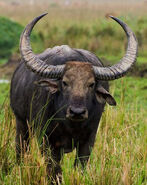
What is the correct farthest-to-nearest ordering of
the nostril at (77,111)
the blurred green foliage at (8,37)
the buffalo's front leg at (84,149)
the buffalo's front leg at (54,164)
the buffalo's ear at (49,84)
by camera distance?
the blurred green foliage at (8,37), the buffalo's front leg at (84,149), the buffalo's front leg at (54,164), the buffalo's ear at (49,84), the nostril at (77,111)

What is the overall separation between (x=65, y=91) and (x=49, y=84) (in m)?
0.25

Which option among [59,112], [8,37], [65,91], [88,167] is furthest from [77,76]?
[8,37]

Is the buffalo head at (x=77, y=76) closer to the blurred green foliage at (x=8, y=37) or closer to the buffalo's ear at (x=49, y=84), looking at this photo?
the buffalo's ear at (x=49, y=84)

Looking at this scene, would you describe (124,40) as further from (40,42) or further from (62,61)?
(62,61)

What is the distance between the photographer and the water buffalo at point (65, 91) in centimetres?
485

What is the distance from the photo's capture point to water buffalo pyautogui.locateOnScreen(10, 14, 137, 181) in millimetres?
4852

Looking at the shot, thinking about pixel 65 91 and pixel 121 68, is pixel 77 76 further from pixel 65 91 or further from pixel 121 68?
pixel 121 68

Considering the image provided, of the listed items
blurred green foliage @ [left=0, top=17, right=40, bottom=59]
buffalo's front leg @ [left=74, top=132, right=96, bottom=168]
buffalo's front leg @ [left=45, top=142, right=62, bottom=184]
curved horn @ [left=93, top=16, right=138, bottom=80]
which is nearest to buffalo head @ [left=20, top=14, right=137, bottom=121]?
curved horn @ [left=93, top=16, right=138, bottom=80]

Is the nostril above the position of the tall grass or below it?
above

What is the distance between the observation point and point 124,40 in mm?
15570

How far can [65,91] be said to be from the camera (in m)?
4.85

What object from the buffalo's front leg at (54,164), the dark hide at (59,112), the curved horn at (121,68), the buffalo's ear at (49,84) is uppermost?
the curved horn at (121,68)

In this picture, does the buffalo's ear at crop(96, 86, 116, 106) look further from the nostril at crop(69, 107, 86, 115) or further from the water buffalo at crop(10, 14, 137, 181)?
the nostril at crop(69, 107, 86, 115)

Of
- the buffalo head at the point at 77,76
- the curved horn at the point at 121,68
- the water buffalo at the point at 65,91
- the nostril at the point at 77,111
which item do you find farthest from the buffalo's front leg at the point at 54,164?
the curved horn at the point at 121,68
